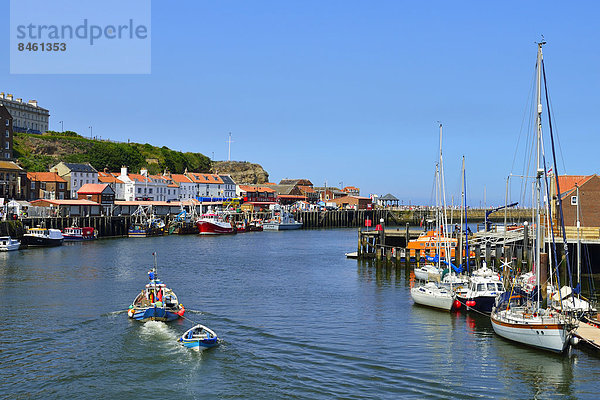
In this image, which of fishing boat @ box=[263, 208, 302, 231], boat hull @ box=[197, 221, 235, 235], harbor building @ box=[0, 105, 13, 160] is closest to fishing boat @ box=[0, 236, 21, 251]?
boat hull @ box=[197, 221, 235, 235]

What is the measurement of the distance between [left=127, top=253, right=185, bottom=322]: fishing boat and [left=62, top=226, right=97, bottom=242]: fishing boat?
60580 millimetres

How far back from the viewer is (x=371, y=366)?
28.8m

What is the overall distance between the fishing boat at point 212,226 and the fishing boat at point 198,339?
290 feet

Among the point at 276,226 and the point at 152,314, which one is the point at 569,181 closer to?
the point at 152,314

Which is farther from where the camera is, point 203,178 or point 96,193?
point 203,178

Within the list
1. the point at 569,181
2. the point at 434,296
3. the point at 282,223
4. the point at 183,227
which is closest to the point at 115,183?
the point at 183,227

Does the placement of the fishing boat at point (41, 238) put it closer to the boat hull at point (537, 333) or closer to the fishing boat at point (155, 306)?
the fishing boat at point (155, 306)

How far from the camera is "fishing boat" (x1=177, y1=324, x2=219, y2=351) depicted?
30.5 m

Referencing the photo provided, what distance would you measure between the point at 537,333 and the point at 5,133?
5302 inches

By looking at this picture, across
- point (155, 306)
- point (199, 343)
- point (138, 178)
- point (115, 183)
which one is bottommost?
point (199, 343)

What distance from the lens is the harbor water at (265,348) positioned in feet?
84.8

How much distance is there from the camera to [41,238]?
3253 inches

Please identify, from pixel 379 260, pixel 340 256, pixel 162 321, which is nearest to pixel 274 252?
pixel 340 256

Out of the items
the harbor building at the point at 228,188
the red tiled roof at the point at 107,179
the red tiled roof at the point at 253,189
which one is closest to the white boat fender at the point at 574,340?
the red tiled roof at the point at 107,179
